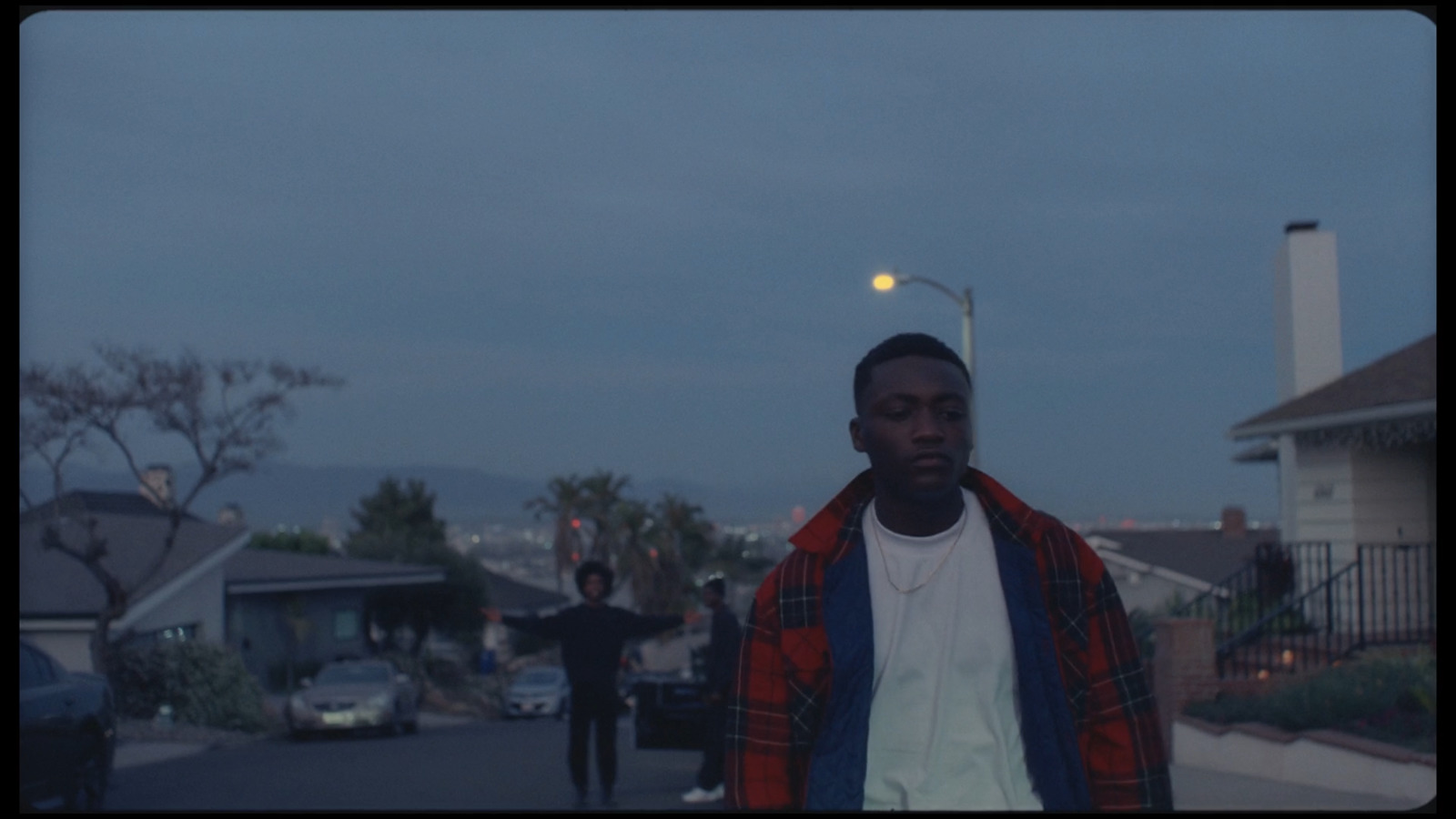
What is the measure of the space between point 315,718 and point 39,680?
958 centimetres

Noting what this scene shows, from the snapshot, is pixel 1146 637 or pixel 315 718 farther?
pixel 315 718

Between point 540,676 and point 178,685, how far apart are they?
10.6 m

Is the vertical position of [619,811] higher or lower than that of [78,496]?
lower

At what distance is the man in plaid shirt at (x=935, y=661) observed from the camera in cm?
226

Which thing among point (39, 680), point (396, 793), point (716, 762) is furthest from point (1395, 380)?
point (39, 680)

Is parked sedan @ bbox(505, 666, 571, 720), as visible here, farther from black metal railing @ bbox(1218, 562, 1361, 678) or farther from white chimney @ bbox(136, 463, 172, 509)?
black metal railing @ bbox(1218, 562, 1361, 678)

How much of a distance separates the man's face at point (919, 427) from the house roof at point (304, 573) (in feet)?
79.4

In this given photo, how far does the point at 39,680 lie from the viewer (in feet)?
27.6

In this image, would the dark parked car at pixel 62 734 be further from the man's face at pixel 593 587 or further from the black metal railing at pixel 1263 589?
the black metal railing at pixel 1263 589

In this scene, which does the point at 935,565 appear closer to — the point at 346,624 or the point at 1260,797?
the point at 1260,797

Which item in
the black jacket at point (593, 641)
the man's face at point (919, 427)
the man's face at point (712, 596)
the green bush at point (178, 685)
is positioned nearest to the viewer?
the man's face at point (919, 427)

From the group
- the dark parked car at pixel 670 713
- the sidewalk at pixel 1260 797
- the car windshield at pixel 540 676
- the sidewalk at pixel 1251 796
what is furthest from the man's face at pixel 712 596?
the car windshield at pixel 540 676

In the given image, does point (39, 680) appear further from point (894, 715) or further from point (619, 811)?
point (894, 715)

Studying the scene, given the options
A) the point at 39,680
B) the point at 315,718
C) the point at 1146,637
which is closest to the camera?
the point at 39,680
